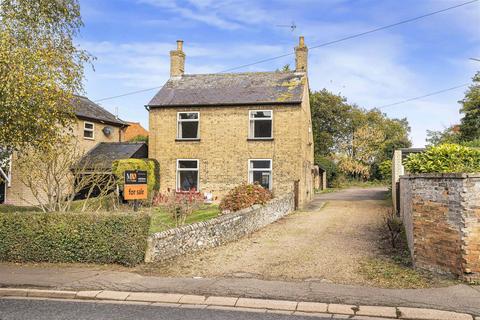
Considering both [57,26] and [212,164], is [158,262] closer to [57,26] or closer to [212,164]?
[57,26]

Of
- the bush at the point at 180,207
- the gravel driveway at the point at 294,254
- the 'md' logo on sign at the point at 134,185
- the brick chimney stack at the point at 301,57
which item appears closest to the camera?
the gravel driveway at the point at 294,254

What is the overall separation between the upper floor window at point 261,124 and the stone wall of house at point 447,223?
14.7m

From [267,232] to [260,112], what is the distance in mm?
10070

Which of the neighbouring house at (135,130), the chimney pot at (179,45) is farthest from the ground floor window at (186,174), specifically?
Result: the neighbouring house at (135,130)

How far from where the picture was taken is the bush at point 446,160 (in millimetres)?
9938

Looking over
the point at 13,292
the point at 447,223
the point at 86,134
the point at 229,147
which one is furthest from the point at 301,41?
the point at 13,292

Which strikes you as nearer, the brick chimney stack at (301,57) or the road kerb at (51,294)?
the road kerb at (51,294)

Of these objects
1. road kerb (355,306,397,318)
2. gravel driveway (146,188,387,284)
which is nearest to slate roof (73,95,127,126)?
gravel driveway (146,188,387,284)

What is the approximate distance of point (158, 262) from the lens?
10.3 m

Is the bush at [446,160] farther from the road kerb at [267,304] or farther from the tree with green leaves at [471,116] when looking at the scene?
the tree with green leaves at [471,116]

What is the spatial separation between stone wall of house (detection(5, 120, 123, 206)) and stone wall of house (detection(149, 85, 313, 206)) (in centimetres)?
423

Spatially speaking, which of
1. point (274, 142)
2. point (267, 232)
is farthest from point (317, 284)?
point (274, 142)

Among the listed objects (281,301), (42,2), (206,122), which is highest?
(42,2)

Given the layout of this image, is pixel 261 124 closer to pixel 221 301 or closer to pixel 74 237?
pixel 74 237
